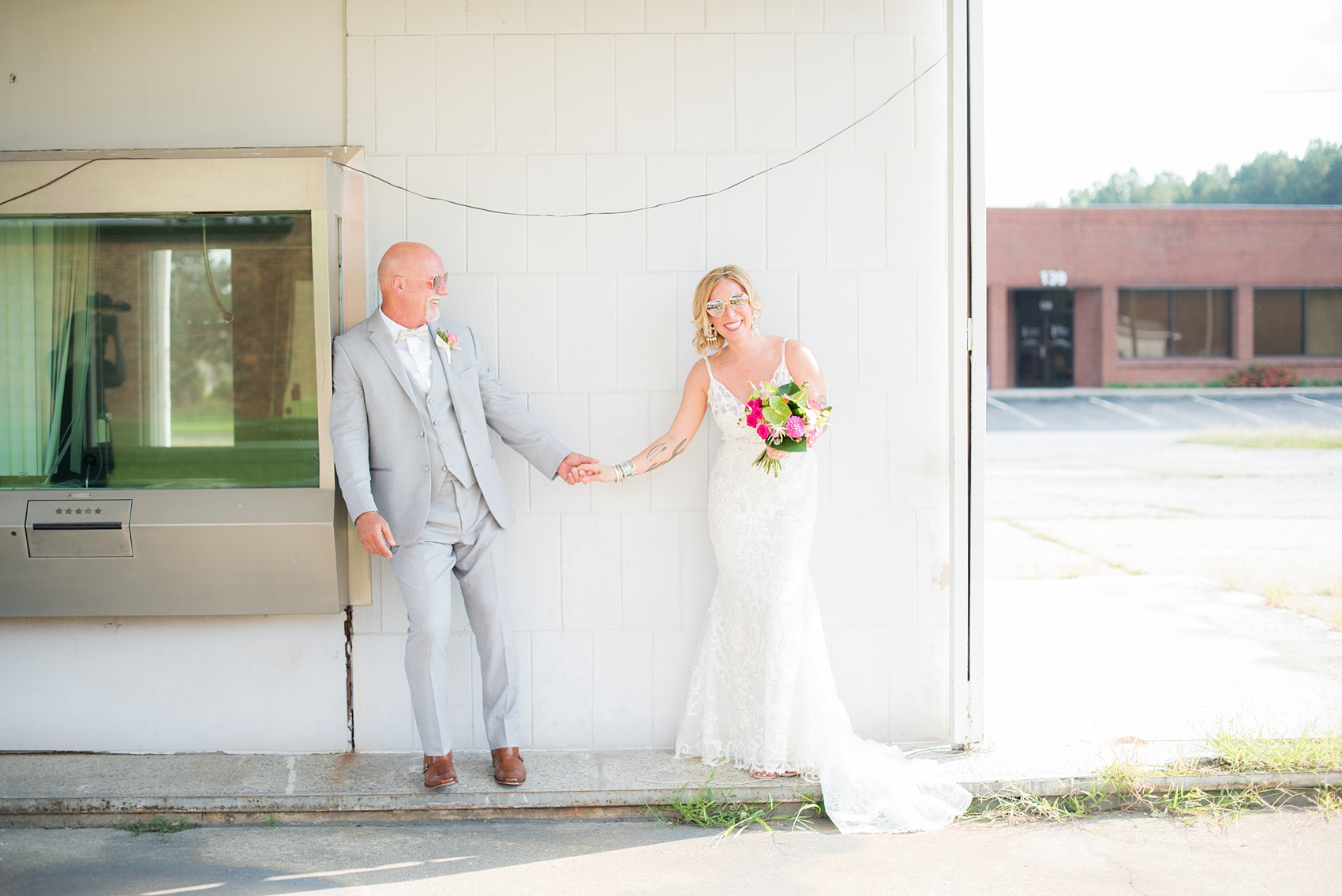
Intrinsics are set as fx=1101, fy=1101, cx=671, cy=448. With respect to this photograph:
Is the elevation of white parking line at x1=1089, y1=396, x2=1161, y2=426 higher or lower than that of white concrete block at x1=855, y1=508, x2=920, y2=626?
higher

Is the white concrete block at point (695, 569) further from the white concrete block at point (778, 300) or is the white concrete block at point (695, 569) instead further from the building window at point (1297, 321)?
the building window at point (1297, 321)

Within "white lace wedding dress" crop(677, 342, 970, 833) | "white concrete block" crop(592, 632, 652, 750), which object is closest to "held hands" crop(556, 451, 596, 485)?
"white lace wedding dress" crop(677, 342, 970, 833)

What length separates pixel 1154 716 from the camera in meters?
4.82

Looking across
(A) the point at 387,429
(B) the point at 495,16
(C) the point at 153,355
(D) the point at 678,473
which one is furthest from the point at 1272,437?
(C) the point at 153,355

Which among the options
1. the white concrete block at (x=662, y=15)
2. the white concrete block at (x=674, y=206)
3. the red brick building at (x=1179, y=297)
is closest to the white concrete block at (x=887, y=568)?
the white concrete block at (x=674, y=206)

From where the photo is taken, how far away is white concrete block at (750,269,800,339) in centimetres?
Answer: 439

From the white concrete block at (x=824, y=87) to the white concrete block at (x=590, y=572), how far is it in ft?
5.69

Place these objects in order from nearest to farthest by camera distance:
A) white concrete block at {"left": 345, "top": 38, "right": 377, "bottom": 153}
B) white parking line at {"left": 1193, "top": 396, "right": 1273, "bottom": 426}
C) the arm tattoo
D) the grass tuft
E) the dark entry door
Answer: the arm tattoo → white concrete block at {"left": 345, "top": 38, "right": 377, "bottom": 153} → the grass tuft → white parking line at {"left": 1193, "top": 396, "right": 1273, "bottom": 426} → the dark entry door

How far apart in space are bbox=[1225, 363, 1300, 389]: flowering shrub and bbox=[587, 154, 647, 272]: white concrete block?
27.9 meters

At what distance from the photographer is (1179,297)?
28.3 meters

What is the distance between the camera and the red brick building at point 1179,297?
27.9 metres

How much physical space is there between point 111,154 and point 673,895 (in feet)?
11.3

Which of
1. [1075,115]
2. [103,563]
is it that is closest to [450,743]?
[103,563]

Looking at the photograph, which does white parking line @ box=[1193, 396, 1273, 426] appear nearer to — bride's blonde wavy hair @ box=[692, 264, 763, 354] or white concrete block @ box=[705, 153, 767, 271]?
white concrete block @ box=[705, 153, 767, 271]
